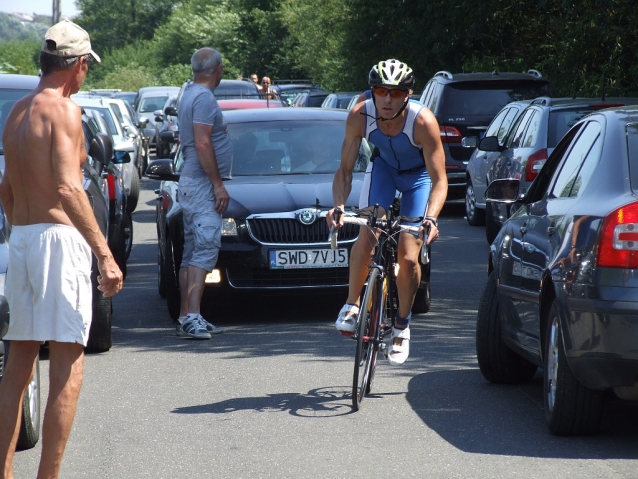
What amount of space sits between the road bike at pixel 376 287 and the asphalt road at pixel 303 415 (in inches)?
8.0

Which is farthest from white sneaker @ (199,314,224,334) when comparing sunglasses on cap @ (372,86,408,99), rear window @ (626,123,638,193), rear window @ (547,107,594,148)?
rear window @ (547,107,594,148)

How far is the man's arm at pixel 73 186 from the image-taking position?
4520mm

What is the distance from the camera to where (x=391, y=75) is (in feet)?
21.3

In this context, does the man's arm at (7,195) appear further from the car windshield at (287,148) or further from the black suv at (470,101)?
the black suv at (470,101)

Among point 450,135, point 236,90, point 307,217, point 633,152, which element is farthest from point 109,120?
point 633,152

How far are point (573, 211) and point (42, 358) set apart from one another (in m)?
3.91

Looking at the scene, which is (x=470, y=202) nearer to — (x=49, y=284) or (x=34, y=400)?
(x=34, y=400)

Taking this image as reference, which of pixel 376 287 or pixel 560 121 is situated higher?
pixel 560 121

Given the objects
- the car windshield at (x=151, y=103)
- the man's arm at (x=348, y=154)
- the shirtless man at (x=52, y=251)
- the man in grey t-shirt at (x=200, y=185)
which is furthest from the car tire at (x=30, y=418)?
the car windshield at (x=151, y=103)

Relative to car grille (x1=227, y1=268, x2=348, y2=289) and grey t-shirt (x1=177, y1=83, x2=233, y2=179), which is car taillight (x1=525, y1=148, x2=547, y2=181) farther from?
grey t-shirt (x1=177, y1=83, x2=233, y2=179)

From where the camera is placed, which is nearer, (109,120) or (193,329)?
(193,329)

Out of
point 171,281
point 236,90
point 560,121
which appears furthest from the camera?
point 236,90

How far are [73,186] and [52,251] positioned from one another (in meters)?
0.26

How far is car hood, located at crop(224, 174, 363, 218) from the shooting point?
905 centimetres
